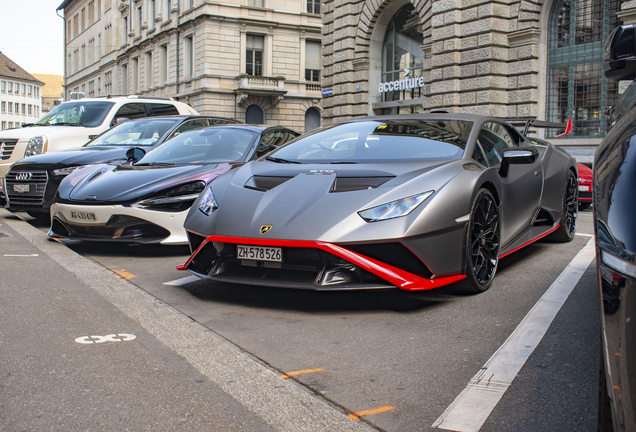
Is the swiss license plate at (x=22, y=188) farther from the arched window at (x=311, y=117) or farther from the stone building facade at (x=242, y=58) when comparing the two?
the arched window at (x=311, y=117)

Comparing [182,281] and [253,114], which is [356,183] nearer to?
[182,281]

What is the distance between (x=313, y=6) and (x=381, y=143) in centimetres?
3944

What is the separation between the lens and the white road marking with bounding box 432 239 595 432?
221cm

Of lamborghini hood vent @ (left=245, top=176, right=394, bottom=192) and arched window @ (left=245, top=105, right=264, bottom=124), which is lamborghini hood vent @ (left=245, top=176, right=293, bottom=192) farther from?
arched window @ (left=245, top=105, right=264, bottom=124)

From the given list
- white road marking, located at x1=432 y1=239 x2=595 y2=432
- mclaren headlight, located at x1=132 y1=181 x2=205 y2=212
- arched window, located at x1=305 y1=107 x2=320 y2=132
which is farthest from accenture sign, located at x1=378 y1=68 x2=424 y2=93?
arched window, located at x1=305 y1=107 x2=320 y2=132

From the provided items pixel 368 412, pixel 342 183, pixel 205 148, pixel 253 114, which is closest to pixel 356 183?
pixel 342 183

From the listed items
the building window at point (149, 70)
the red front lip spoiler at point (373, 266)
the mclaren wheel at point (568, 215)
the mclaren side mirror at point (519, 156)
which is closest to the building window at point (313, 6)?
the building window at point (149, 70)

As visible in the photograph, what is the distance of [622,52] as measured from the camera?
10.5 feet

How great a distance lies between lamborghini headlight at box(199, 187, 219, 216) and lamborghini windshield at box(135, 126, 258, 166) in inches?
77.3

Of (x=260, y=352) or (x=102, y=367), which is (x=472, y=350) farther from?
(x=102, y=367)

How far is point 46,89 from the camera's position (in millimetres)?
141500

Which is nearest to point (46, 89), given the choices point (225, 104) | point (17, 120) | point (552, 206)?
point (17, 120)

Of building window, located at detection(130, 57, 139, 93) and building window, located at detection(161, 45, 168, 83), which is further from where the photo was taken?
building window, located at detection(130, 57, 139, 93)

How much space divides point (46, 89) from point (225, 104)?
11785 centimetres
